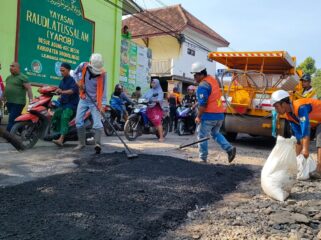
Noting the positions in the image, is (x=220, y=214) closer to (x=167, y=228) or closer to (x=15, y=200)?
(x=167, y=228)

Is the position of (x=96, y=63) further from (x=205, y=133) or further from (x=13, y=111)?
(x=13, y=111)

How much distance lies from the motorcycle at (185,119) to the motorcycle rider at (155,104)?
2326mm

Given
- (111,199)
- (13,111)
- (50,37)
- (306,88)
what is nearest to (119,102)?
(13,111)

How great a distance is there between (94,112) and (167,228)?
3738mm

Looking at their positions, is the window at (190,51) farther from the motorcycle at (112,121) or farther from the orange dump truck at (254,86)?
the motorcycle at (112,121)

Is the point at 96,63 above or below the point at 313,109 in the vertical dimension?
above

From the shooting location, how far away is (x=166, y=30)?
78.5 ft

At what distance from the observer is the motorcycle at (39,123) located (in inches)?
250

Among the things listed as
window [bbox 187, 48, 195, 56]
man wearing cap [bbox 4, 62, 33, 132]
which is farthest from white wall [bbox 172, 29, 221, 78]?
man wearing cap [bbox 4, 62, 33, 132]

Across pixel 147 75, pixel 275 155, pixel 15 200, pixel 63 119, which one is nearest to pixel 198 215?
pixel 275 155

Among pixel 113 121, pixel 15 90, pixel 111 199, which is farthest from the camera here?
pixel 113 121

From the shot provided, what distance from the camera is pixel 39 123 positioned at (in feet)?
21.8

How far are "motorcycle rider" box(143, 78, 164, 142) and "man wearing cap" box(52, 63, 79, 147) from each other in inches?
93.4

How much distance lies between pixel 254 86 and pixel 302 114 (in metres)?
4.57
